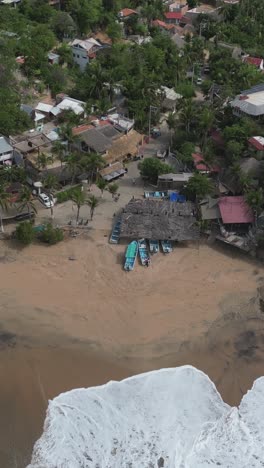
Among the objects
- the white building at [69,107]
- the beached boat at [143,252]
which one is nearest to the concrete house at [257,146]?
the beached boat at [143,252]

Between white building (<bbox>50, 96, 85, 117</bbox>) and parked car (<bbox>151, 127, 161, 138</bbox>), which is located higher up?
white building (<bbox>50, 96, 85, 117</bbox>)

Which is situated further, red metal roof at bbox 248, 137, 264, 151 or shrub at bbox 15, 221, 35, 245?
red metal roof at bbox 248, 137, 264, 151

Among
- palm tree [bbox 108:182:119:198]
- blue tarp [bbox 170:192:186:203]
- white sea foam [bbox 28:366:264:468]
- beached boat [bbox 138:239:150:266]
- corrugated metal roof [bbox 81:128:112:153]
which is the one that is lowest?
white sea foam [bbox 28:366:264:468]

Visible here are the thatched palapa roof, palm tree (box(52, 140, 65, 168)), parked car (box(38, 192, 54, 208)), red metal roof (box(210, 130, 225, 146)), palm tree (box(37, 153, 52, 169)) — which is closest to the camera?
the thatched palapa roof

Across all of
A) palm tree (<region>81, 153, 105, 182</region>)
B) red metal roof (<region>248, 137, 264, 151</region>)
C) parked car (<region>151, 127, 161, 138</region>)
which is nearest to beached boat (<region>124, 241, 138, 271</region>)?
palm tree (<region>81, 153, 105, 182</region>)

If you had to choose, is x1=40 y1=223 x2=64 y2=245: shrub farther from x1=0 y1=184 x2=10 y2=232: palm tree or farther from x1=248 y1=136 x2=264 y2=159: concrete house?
x1=248 y1=136 x2=264 y2=159: concrete house

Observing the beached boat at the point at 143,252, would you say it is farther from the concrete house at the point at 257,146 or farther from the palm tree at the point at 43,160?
the concrete house at the point at 257,146

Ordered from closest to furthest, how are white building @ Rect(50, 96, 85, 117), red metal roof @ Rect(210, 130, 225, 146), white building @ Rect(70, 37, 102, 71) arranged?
red metal roof @ Rect(210, 130, 225, 146)
white building @ Rect(50, 96, 85, 117)
white building @ Rect(70, 37, 102, 71)
